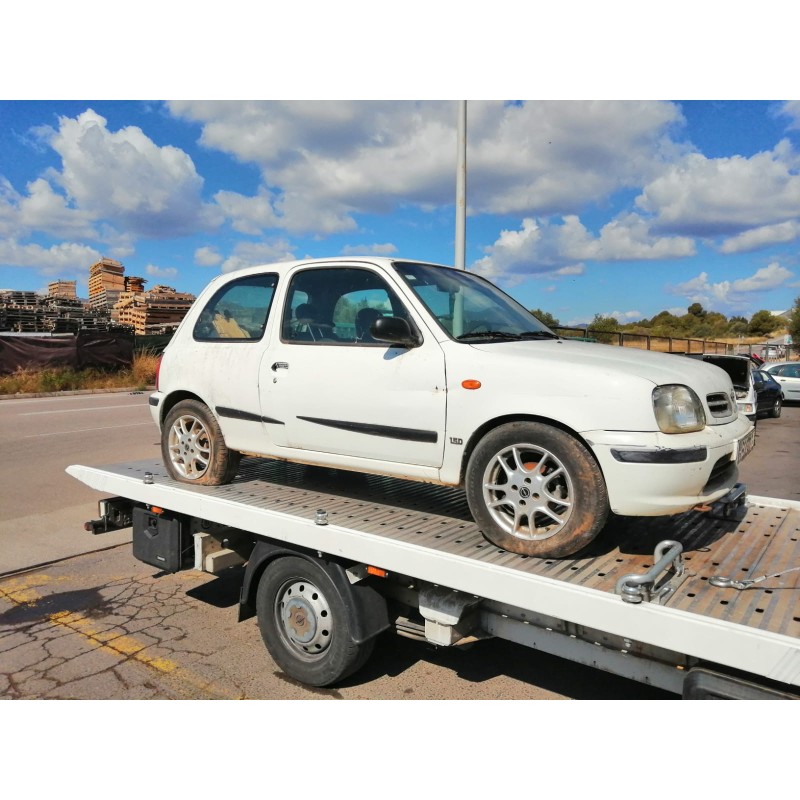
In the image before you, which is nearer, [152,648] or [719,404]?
[719,404]

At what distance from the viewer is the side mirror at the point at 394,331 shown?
12.1ft

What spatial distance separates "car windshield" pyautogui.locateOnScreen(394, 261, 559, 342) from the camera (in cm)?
396

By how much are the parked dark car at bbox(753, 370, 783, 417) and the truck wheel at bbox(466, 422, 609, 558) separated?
1598cm

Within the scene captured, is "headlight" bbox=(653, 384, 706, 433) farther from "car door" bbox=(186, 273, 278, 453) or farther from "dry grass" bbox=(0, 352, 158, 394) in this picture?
"dry grass" bbox=(0, 352, 158, 394)

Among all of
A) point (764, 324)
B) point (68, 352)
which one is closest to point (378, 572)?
point (68, 352)

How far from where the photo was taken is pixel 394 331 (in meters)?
3.70

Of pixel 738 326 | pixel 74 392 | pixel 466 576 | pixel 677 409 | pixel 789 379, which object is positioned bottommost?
pixel 74 392

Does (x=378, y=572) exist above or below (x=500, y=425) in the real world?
below

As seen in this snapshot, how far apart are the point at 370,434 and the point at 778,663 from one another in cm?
230

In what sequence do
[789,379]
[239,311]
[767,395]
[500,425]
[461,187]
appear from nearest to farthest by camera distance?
1. [500,425]
2. [239,311]
3. [461,187]
4. [767,395]
5. [789,379]

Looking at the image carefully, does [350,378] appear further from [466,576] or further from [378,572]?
[466,576]

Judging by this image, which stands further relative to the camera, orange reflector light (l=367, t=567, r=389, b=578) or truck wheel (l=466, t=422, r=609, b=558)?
orange reflector light (l=367, t=567, r=389, b=578)

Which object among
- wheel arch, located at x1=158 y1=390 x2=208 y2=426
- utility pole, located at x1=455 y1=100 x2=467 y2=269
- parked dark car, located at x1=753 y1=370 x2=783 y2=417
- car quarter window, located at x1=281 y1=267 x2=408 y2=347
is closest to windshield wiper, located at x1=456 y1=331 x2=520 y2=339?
car quarter window, located at x1=281 y1=267 x2=408 y2=347

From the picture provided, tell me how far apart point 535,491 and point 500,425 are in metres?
0.39
